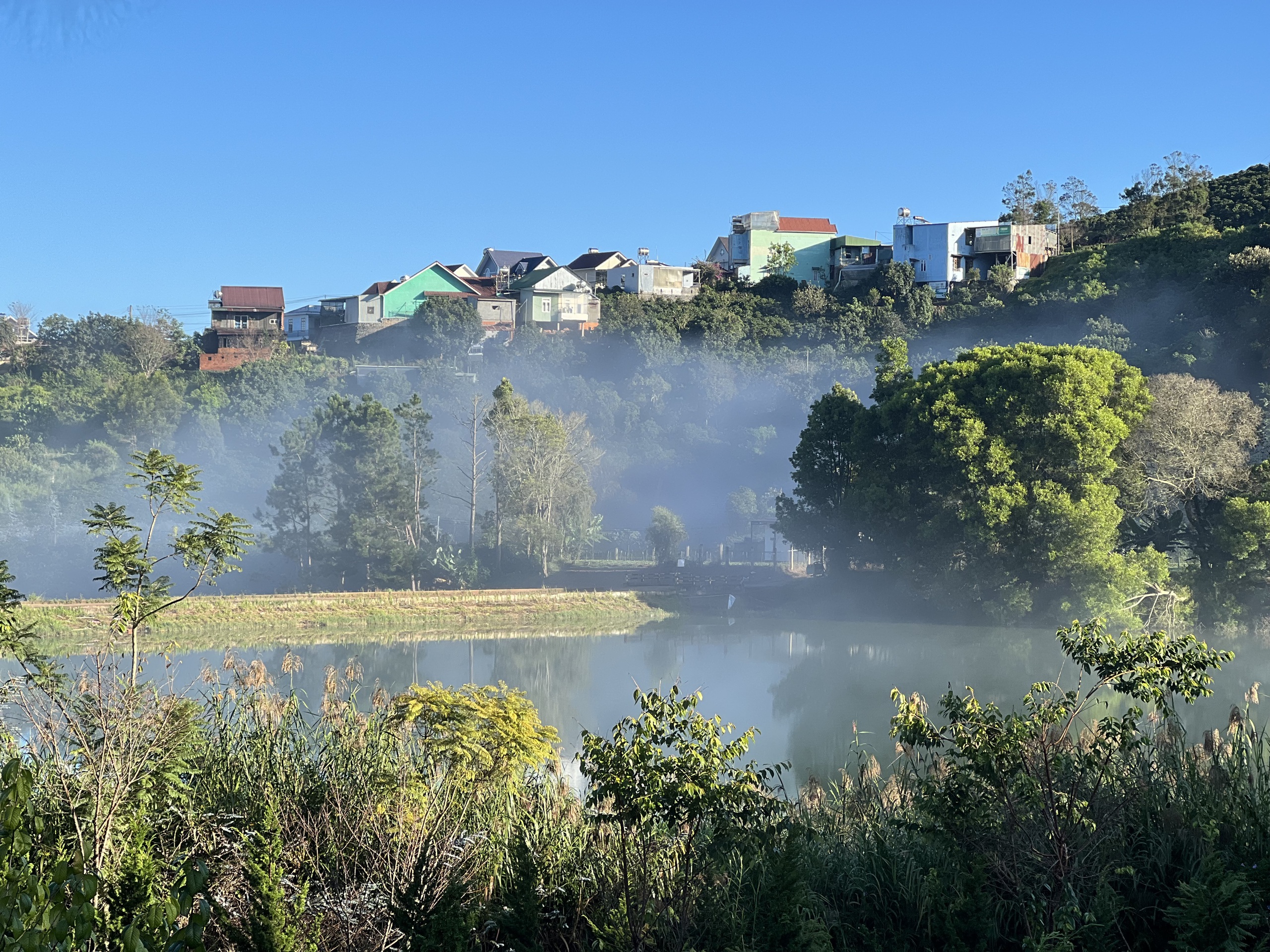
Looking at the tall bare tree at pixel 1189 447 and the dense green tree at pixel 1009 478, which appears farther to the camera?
the dense green tree at pixel 1009 478

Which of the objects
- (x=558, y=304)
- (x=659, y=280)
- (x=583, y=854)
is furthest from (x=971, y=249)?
(x=583, y=854)

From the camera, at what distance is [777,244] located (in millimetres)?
57000

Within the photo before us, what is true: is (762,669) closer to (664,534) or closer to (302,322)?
(664,534)

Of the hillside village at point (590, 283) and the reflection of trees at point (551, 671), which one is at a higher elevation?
the hillside village at point (590, 283)

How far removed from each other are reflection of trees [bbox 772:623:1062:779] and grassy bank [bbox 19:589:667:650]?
4893 mm

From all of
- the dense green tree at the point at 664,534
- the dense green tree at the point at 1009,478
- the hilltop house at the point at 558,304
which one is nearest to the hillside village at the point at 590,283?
the hilltop house at the point at 558,304

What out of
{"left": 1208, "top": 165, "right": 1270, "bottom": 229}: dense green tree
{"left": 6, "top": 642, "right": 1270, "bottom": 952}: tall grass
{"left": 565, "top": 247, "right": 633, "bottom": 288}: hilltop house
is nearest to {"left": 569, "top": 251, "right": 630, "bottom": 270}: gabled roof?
{"left": 565, "top": 247, "right": 633, "bottom": 288}: hilltop house

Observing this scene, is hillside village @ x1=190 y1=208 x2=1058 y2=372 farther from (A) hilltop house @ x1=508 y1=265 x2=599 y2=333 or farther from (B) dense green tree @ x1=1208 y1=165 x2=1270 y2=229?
(B) dense green tree @ x1=1208 y1=165 x2=1270 y2=229

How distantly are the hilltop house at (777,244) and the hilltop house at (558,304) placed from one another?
314 inches

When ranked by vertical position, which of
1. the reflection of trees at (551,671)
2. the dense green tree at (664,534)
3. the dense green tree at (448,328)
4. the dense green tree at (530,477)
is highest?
the dense green tree at (448,328)

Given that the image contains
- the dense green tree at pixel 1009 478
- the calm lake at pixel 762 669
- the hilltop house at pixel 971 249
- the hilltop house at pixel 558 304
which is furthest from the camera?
the hilltop house at pixel 558 304

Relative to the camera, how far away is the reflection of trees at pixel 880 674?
634 inches

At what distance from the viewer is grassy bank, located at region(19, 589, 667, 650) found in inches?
897

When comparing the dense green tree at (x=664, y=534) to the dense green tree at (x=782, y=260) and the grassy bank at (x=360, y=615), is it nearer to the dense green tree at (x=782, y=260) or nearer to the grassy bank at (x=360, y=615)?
the grassy bank at (x=360, y=615)
